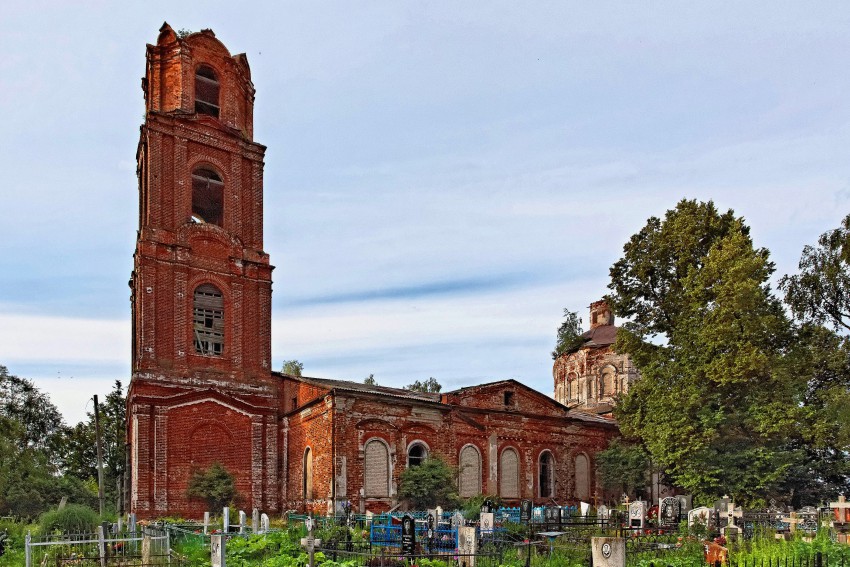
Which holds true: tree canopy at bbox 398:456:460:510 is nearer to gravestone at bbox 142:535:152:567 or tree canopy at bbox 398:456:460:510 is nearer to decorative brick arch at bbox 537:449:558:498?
decorative brick arch at bbox 537:449:558:498

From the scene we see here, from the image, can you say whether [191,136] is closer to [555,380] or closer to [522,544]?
[522,544]

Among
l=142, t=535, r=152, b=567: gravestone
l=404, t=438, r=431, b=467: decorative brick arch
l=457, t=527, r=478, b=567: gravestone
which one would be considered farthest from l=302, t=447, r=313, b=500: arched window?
l=457, t=527, r=478, b=567: gravestone

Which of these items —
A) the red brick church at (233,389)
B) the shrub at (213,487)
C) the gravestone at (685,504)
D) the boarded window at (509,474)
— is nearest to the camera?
the gravestone at (685,504)

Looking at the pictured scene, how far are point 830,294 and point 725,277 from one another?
4.34m

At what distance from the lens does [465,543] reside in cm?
1628

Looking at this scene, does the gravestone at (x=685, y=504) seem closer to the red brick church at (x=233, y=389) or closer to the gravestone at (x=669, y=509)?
the gravestone at (x=669, y=509)

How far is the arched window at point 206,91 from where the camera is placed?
3534cm

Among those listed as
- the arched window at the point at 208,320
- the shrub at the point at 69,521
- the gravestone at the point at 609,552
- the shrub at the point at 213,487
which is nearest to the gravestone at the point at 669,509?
the shrub at the point at 213,487

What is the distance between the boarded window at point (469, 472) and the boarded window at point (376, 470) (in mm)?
3650

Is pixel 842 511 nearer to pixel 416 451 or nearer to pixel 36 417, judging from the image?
pixel 416 451

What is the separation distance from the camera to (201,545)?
19.7 metres

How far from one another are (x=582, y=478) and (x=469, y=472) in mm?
6935

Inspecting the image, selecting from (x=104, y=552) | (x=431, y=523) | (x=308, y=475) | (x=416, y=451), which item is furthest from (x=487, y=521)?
(x=308, y=475)

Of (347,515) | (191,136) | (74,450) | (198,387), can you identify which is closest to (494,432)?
(347,515)
